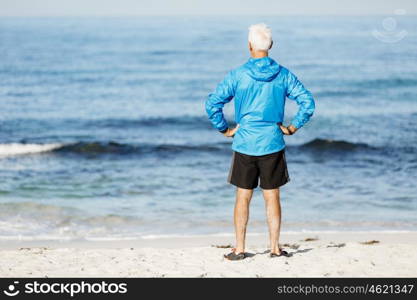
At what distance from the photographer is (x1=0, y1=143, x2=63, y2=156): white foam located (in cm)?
1733

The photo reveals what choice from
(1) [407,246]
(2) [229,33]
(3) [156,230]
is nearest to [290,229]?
(3) [156,230]

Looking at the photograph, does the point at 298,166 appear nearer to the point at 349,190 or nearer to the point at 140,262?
the point at 349,190

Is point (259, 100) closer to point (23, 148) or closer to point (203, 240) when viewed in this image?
point (203, 240)

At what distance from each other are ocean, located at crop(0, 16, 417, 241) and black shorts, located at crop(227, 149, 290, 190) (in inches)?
144

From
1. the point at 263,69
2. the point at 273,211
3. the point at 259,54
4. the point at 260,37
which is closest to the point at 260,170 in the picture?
the point at 273,211

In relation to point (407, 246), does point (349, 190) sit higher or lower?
lower

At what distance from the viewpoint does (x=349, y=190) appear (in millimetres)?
12508

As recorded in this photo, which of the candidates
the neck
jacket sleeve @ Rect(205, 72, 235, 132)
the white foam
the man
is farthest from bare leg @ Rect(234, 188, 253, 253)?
the white foam

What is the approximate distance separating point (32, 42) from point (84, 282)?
46873 millimetres

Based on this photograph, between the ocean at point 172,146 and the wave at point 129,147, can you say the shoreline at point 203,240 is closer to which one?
the ocean at point 172,146

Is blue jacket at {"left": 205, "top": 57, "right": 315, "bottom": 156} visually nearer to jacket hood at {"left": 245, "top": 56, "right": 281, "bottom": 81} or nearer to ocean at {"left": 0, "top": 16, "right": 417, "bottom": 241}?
jacket hood at {"left": 245, "top": 56, "right": 281, "bottom": 81}

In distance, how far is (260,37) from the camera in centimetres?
557

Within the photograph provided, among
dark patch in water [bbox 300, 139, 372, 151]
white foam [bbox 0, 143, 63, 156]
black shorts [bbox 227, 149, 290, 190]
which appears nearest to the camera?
black shorts [bbox 227, 149, 290, 190]

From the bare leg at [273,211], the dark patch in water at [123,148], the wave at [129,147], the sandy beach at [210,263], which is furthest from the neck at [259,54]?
the dark patch in water at [123,148]
